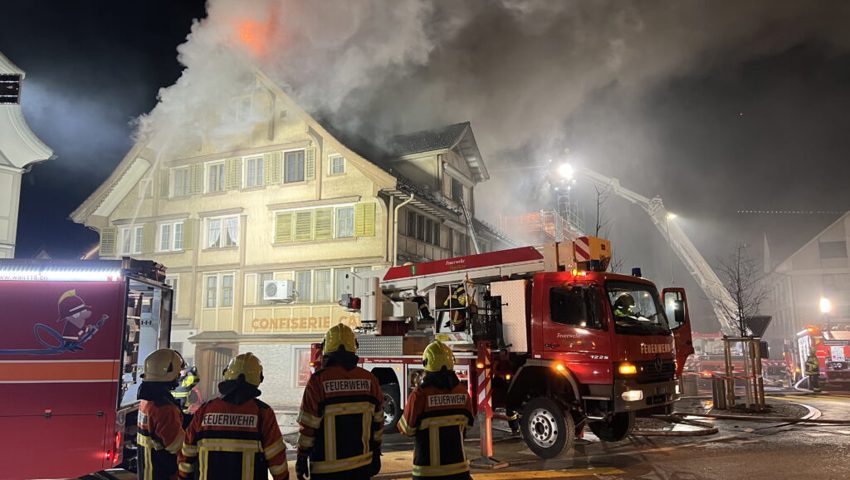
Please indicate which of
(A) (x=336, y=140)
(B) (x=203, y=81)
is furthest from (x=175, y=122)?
(A) (x=336, y=140)

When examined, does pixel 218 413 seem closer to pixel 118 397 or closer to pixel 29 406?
pixel 118 397

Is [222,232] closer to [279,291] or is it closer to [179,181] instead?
[179,181]

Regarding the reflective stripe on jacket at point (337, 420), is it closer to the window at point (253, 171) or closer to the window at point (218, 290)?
the window at point (218, 290)

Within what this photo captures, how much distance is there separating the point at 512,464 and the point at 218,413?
17.6ft

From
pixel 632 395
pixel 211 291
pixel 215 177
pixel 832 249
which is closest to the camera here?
pixel 632 395

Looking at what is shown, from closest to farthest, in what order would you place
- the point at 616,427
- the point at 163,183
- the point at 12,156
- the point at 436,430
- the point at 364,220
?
1. the point at 436,430
2. the point at 616,427
3. the point at 12,156
4. the point at 364,220
5. the point at 163,183

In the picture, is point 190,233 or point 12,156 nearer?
point 12,156

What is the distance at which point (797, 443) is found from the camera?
899cm

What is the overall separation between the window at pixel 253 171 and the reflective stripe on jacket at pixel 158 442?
1910cm

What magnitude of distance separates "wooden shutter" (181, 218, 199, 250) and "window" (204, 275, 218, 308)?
160 centimetres

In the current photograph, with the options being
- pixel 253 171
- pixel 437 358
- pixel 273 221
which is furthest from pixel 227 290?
pixel 437 358

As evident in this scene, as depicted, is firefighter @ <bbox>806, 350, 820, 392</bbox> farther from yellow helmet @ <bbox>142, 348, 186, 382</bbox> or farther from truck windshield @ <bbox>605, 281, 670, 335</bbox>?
yellow helmet @ <bbox>142, 348, 186, 382</bbox>

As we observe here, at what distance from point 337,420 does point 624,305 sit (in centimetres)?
583

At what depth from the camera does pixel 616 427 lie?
8.99 m
